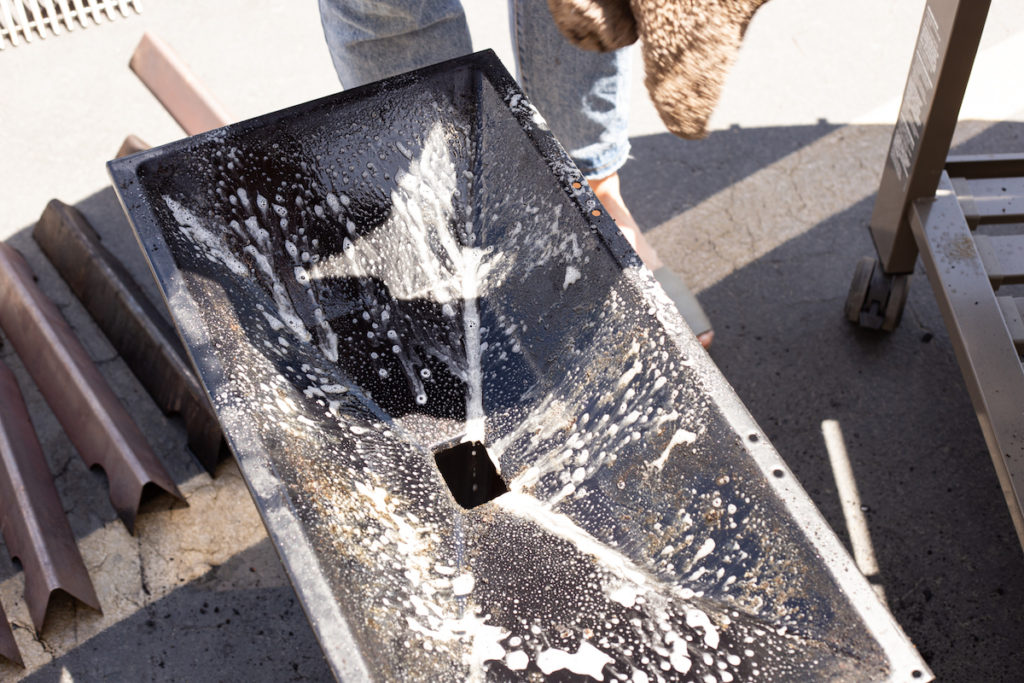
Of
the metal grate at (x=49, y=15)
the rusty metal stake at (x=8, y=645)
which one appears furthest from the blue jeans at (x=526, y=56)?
the metal grate at (x=49, y=15)

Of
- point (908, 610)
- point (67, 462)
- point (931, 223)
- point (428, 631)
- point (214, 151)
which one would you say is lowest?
point (908, 610)

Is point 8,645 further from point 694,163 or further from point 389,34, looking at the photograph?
point 694,163

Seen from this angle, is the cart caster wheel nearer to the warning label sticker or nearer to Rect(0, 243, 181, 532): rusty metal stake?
the warning label sticker

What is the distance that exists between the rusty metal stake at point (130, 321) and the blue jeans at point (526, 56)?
578 mm

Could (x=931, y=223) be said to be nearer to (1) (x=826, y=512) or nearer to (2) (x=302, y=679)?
(1) (x=826, y=512)

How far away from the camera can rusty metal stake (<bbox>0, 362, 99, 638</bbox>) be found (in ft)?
4.64

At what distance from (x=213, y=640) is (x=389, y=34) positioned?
995 millimetres

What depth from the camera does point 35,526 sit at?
57.1 inches

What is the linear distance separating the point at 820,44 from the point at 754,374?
44.2 inches

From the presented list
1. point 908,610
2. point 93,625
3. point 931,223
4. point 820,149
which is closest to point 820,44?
point 820,149

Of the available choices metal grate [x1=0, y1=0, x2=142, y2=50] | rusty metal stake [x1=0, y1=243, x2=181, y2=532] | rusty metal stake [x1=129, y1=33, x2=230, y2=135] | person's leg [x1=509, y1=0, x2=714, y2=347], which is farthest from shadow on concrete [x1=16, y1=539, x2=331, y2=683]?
metal grate [x1=0, y1=0, x2=142, y2=50]

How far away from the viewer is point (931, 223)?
153 centimetres

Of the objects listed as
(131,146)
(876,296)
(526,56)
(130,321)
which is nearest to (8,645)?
(130,321)

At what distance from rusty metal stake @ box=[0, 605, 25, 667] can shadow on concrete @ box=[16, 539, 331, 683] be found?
4cm
